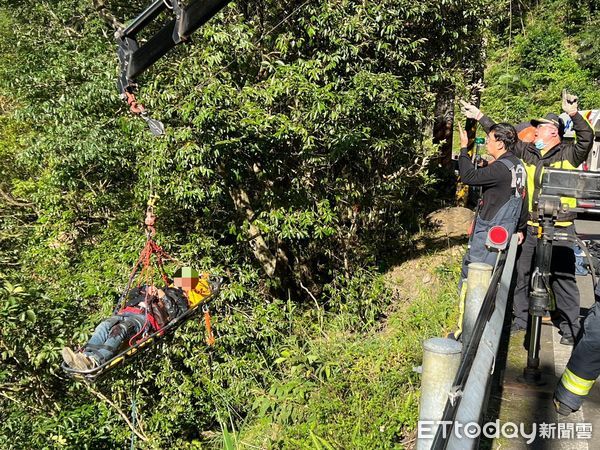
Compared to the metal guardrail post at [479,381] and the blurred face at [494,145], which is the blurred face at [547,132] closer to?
the blurred face at [494,145]

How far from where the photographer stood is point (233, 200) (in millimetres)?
8125

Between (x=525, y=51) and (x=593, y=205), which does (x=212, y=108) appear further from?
(x=525, y=51)

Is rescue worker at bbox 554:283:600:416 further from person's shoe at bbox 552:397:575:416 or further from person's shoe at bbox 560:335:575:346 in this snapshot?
person's shoe at bbox 560:335:575:346

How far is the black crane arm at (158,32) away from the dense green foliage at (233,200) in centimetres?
148

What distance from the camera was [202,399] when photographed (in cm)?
747

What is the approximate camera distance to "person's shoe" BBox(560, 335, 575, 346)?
174 inches

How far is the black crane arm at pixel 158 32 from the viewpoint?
352cm

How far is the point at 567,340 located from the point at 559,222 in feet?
3.40

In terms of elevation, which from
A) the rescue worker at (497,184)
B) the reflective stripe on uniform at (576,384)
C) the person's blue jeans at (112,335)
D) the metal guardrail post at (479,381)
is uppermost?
the rescue worker at (497,184)

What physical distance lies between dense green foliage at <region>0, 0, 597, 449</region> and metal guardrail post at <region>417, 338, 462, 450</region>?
9.02ft

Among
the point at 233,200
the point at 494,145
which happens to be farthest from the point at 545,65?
the point at 494,145

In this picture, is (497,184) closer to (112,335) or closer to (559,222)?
(559,222)

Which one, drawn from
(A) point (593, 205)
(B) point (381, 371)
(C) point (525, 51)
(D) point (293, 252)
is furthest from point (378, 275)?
(C) point (525, 51)

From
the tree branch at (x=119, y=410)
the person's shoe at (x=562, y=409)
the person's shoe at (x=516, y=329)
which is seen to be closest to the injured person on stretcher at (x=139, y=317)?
the tree branch at (x=119, y=410)
